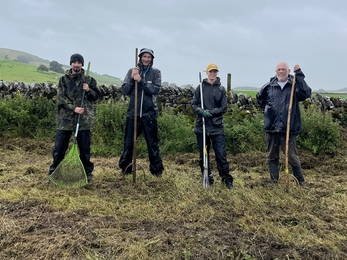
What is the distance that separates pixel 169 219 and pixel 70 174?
87.9 inches

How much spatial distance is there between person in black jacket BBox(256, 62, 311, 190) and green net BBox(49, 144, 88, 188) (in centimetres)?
331

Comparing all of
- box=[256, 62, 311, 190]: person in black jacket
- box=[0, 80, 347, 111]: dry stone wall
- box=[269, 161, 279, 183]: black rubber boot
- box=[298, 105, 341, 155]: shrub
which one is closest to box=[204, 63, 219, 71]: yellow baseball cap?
box=[256, 62, 311, 190]: person in black jacket

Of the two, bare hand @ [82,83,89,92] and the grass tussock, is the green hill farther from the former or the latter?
the grass tussock

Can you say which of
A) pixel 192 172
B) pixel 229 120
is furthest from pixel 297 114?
pixel 229 120

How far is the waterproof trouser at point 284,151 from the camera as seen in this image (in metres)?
5.50

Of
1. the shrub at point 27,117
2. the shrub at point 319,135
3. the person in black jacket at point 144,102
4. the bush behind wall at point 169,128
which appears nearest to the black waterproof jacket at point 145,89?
the person in black jacket at point 144,102

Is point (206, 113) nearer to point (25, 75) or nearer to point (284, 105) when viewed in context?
point (284, 105)

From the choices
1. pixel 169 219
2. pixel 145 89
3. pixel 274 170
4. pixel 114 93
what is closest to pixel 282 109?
pixel 274 170

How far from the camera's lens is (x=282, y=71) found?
5344mm

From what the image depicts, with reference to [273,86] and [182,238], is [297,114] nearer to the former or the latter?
[273,86]

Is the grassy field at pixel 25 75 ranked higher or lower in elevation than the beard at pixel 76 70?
higher

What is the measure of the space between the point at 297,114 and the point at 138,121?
2805 mm

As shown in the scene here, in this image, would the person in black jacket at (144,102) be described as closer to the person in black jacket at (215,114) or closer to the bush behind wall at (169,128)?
the person in black jacket at (215,114)

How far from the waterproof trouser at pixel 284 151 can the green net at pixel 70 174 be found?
10.8 ft
